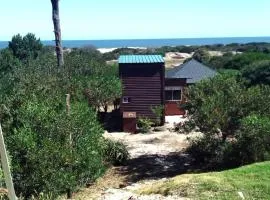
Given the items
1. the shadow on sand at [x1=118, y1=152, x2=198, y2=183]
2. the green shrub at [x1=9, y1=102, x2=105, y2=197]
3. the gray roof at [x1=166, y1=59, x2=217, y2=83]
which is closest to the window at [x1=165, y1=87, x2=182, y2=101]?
the gray roof at [x1=166, y1=59, x2=217, y2=83]

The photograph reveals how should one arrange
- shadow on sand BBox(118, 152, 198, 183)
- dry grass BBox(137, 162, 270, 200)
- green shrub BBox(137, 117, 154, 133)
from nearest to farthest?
1. dry grass BBox(137, 162, 270, 200)
2. shadow on sand BBox(118, 152, 198, 183)
3. green shrub BBox(137, 117, 154, 133)

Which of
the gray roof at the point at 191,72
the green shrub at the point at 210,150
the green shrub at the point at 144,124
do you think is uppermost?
the gray roof at the point at 191,72

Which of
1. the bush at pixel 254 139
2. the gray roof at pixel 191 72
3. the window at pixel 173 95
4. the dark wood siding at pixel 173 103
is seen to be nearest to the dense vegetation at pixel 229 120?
the bush at pixel 254 139

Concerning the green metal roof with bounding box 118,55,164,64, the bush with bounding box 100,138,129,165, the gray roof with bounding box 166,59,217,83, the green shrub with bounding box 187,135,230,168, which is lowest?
the bush with bounding box 100,138,129,165

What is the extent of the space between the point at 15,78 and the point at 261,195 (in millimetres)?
13438

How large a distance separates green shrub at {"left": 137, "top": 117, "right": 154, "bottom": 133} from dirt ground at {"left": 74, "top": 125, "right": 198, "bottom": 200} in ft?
2.04

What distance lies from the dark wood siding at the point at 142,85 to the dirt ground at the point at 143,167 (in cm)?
311

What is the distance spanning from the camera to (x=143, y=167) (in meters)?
19.5

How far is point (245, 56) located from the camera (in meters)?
56.9

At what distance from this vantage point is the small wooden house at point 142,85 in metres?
29.6

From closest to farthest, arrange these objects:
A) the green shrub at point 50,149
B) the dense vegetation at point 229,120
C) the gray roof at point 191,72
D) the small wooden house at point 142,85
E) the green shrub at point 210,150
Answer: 1. the green shrub at point 50,149
2. the dense vegetation at point 229,120
3. the green shrub at point 210,150
4. the small wooden house at point 142,85
5. the gray roof at point 191,72

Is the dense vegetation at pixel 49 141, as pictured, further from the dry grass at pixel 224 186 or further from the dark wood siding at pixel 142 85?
the dark wood siding at pixel 142 85

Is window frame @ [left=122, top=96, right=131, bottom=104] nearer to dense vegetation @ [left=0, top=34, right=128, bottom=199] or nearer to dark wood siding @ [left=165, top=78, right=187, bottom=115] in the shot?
dark wood siding @ [left=165, top=78, right=187, bottom=115]

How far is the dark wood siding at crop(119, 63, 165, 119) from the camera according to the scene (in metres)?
29.6
